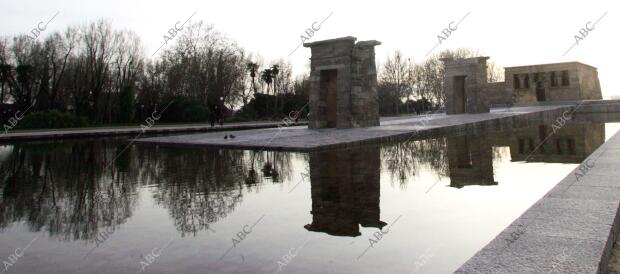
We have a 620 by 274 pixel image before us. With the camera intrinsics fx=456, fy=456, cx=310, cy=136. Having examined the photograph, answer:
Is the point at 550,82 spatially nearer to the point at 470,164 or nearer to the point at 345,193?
the point at 470,164

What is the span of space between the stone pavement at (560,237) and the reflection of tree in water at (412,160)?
2.74 m

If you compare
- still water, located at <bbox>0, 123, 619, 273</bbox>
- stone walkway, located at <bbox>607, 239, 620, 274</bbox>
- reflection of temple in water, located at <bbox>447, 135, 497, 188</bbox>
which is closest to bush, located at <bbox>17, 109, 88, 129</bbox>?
still water, located at <bbox>0, 123, 619, 273</bbox>

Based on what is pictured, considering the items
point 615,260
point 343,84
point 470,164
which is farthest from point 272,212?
point 343,84

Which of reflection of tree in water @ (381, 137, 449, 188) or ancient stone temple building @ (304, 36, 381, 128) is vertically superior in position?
ancient stone temple building @ (304, 36, 381, 128)

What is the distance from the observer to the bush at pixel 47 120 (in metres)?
33.5

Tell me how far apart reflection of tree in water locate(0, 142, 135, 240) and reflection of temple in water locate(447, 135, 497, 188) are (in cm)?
489

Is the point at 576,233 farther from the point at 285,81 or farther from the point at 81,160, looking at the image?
the point at 285,81

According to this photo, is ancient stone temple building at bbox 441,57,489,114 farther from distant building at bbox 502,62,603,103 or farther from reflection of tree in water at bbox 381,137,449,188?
reflection of tree in water at bbox 381,137,449,188

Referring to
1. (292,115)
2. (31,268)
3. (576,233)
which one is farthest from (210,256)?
(292,115)

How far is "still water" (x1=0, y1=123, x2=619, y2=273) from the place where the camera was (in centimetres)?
385

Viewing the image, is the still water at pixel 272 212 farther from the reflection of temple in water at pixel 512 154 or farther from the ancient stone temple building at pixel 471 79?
the ancient stone temple building at pixel 471 79

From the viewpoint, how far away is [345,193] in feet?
21.0

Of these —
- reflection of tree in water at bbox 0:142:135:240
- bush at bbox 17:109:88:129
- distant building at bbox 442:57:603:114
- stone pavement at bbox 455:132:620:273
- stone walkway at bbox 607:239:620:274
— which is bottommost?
stone walkway at bbox 607:239:620:274

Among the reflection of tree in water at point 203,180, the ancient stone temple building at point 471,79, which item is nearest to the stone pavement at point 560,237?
A: the reflection of tree in water at point 203,180
